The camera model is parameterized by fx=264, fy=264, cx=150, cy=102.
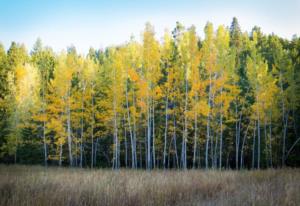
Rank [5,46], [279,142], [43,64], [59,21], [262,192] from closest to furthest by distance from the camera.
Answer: [262,192]
[59,21]
[279,142]
[43,64]
[5,46]

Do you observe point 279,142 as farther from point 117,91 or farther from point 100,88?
point 100,88

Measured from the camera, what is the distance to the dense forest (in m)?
20.1

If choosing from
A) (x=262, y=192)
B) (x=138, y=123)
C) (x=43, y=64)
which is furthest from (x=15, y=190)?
(x=43, y=64)

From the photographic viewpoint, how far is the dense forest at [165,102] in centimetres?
2012

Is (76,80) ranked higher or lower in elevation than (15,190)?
higher

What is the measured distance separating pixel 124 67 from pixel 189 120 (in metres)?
7.02

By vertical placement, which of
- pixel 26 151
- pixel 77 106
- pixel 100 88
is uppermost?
pixel 100 88

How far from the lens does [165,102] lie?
74.9 ft

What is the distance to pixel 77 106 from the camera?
77.4 feet

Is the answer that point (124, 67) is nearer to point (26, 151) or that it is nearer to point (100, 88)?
point (100, 88)

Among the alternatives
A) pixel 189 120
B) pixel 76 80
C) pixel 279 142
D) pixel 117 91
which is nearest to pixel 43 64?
pixel 76 80

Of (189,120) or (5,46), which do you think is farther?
(5,46)

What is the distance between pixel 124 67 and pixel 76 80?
7.47m

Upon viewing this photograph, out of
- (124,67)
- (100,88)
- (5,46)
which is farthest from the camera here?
(5,46)
